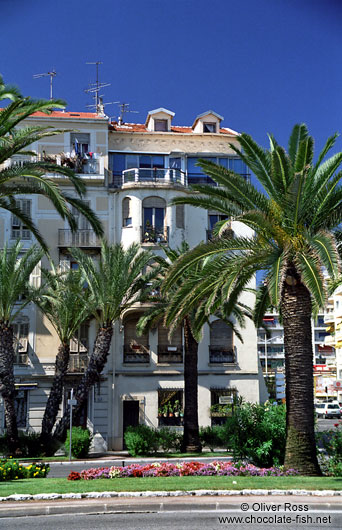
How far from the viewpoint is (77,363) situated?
118 ft

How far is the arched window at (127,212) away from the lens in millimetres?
38316

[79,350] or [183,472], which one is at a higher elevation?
[79,350]

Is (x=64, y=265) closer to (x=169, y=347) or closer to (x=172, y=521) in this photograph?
(x=169, y=347)

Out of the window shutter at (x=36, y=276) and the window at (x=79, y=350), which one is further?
the window shutter at (x=36, y=276)

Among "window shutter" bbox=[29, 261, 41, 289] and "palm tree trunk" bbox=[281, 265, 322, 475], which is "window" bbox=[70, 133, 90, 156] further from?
"palm tree trunk" bbox=[281, 265, 322, 475]

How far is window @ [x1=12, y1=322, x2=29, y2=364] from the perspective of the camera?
1415 inches

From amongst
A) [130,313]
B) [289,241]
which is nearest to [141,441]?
[130,313]

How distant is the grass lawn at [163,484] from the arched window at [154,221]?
23002mm

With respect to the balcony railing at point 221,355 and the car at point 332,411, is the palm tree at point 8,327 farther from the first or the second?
the car at point 332,411

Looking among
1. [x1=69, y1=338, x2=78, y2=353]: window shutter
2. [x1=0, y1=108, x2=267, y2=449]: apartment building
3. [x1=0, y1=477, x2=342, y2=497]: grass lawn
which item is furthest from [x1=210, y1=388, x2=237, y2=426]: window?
[x1=0, y1=477, x2=342, y2=497]: grass lawn

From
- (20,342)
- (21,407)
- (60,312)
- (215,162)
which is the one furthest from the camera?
(215,162)

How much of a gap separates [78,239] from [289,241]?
21375 millimetres

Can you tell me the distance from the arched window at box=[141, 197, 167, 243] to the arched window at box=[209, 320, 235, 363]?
5.92 m

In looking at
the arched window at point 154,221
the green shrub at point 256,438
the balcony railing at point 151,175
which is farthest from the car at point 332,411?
the green shrub at point 256,438
